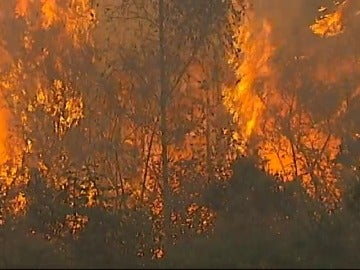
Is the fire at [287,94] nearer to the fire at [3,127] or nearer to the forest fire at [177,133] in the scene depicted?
the forest fire at [177,133]

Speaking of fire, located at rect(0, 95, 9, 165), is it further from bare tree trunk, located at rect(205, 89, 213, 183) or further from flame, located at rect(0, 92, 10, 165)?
bare tree trunk, located at rect(205, 89, 213, 183)

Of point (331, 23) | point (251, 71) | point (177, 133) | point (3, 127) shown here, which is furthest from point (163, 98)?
point (3, 127)

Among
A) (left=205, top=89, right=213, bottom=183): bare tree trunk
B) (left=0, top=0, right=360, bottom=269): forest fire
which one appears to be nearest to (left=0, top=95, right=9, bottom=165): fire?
(left=0, top=0, right=360, bottom=269): forest fire

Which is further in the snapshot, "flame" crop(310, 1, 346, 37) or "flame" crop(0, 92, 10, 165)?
"flame" crop(0, 92, 10, 165)

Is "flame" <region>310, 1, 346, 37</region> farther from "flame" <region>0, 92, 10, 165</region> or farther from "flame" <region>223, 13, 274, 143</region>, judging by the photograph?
"flame" <region>0, 92, 10, 165</region>

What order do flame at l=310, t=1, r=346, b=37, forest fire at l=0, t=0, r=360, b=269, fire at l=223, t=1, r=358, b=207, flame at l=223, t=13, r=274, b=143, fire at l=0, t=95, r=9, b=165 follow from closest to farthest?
1. forest fire at l=0, t=0, r=360, b=269
2. flame at l=310, t=1, r=346, b=37
3. flame at l=223, t=13, r=274, b=143
4. fire at l=0, t=95, r=9, b=165
5. fire at l=223, t=1, r=358, b=207

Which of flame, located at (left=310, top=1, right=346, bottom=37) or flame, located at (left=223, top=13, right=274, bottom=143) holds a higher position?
flame, located at (left=223, top=13, right=274, bottom=143)

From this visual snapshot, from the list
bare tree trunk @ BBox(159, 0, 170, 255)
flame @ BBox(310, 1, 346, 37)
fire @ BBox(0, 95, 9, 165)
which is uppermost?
fire @ BBox(0, 95, 9, 165)

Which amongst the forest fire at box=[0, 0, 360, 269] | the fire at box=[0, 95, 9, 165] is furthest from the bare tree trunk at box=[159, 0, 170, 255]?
the fire at box=[0, 95, 9, 165]

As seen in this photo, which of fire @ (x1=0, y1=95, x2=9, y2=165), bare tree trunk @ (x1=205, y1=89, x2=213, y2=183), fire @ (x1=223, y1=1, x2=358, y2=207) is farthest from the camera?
fire @ (x1=223, y1=1, x2=358, y2=207)

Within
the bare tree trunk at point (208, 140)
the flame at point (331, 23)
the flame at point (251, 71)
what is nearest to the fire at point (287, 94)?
the flame at point (251, 71)

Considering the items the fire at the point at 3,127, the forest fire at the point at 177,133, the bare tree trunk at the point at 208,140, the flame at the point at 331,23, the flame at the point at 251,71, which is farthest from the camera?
the fire at the point at 3,127

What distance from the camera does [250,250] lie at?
1117 cm

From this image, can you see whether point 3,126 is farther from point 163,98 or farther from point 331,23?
point 331,23
